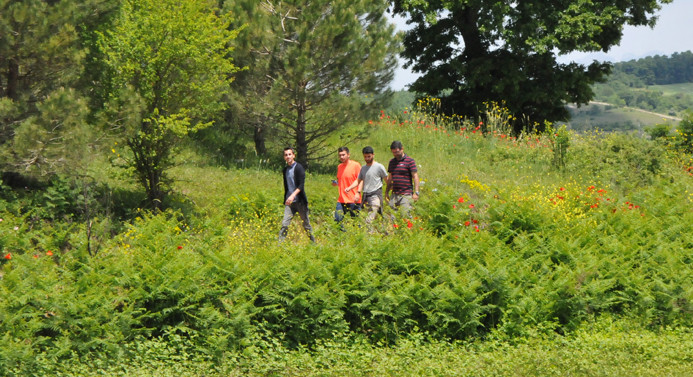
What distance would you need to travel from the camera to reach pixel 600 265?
859 centimetres

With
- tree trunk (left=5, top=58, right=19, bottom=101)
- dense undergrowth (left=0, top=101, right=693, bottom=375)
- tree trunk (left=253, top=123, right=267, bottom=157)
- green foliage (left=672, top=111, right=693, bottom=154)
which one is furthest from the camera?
green foliage (left=672, top=111, right=693, bottom=154)

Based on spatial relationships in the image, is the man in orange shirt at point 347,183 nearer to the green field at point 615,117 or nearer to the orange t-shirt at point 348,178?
the orange t-shirt at point 348,178

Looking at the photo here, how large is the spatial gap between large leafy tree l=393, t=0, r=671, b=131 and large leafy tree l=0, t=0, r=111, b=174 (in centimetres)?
1291

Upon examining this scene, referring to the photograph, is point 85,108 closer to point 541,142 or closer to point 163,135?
point 163,135

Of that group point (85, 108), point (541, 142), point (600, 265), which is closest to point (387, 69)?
point (541, 142)

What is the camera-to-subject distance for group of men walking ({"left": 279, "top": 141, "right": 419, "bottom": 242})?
34.9 feet

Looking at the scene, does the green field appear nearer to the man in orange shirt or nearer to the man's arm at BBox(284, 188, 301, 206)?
the man in orange shirt

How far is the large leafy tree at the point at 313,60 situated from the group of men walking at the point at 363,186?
5.31 metres

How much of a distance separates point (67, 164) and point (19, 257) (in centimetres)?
321

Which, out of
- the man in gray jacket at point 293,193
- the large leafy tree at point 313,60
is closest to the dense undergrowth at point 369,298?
the man in gray jacket at point 293,193

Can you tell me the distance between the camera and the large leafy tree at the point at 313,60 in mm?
15406

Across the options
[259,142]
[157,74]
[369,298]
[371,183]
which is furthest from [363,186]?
[259,142]

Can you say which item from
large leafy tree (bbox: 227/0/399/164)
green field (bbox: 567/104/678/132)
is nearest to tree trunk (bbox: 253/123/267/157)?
large leafy tree (bbox: 227/0/399/164)

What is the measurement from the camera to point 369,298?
7.54 m
